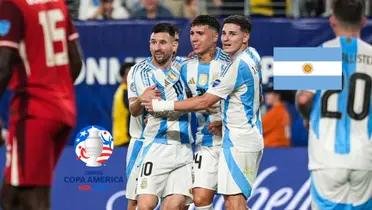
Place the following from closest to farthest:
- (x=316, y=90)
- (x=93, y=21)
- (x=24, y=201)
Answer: (x=24, y=201), (x=316, y=90), (x=93, y=21)

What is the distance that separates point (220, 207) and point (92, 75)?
368cm

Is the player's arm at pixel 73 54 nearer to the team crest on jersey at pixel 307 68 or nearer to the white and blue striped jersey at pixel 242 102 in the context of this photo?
the team crest on jersey at pixel 307 68

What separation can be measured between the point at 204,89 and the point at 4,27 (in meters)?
3.93

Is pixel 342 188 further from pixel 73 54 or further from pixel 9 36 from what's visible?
pixel 9 36

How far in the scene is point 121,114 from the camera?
53.1 feet

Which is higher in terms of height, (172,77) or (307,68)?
(307,68)

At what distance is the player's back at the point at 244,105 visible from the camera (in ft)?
36.9

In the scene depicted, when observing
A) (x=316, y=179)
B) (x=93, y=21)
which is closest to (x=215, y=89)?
(x=316, y=179)

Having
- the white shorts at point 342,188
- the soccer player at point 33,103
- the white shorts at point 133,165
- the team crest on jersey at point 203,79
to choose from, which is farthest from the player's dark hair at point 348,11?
the white shorts at point 133,165

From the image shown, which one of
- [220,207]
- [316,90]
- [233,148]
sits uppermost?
[316,90]

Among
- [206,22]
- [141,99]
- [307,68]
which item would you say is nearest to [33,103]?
[307,68]

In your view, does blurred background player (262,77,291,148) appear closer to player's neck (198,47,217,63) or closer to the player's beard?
player's neck (198,47,217,63)

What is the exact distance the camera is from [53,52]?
838 cm

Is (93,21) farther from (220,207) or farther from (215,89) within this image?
(215,89)
